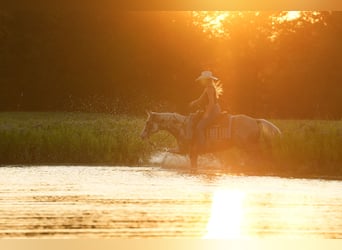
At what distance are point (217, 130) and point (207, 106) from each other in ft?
1.29

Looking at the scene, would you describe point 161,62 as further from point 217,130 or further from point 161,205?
point 161,205

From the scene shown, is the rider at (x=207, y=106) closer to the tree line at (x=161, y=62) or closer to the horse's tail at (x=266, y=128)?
the horse's tail at (x=266, y=128)

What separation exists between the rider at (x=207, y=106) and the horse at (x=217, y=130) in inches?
2.9

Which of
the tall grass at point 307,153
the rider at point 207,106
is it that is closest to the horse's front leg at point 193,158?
the rider at point 207,106

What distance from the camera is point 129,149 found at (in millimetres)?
11633

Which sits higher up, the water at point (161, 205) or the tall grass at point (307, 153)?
the tall grass at point (307, 153)

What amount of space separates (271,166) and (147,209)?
13.7ft

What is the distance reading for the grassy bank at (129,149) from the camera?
10906 millimetres

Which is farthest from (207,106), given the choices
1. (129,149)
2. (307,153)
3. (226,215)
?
(226,215)

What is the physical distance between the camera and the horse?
10.1 metres

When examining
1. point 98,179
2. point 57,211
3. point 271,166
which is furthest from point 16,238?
point 271,166

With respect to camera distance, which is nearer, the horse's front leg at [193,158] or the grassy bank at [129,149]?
the horse's front leg at [193,158]

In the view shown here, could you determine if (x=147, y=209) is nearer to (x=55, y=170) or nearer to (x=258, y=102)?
(x=55, y=170)

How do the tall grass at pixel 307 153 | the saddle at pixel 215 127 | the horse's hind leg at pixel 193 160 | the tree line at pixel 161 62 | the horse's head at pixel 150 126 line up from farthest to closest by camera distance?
the tree line at pixel 161 62 < the tall grass at pixel 307 153 < the horse's hind leg at pixel 193 160 < the saddle at pixel 215 127 < the horse's head at pixel 150 126
